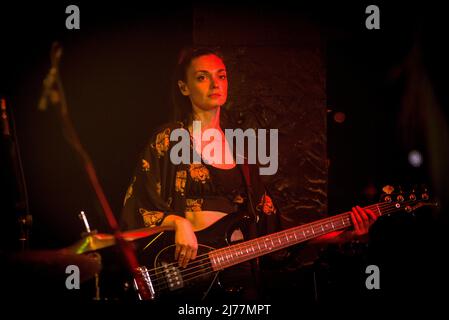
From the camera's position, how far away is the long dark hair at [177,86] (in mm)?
2447

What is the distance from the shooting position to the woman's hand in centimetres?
206

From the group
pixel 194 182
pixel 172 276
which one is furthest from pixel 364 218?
pixel 172 276

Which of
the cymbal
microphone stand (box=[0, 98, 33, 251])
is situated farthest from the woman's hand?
microphone stand (box=[0, 98, 33, 251])

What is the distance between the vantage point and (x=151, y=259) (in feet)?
6.70

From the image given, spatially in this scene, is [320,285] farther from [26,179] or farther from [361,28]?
[26,179]

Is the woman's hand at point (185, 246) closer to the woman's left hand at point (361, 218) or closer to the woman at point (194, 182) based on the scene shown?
the woman at point (194, 182)

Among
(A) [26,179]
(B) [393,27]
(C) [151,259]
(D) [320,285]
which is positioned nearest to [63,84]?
(A) [26,179]

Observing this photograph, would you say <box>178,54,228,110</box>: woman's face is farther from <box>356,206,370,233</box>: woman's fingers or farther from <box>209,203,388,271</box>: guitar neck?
<box>356,206,370,233</box>: woman's fingers

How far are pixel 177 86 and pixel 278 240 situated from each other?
3.24 feet

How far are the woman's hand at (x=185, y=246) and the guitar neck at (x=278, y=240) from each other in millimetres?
93

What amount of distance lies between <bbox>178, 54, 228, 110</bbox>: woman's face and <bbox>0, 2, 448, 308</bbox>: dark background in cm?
15

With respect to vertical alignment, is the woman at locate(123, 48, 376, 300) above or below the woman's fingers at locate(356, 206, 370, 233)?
above

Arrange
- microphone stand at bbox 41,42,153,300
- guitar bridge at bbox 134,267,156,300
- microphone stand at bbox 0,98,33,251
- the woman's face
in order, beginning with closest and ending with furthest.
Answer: microphone stand at bbox 41,42,153,300
guitar bridge at bbox 134,267,156,300
microphone stand at bbox 0,98,33,251
the woman's face
